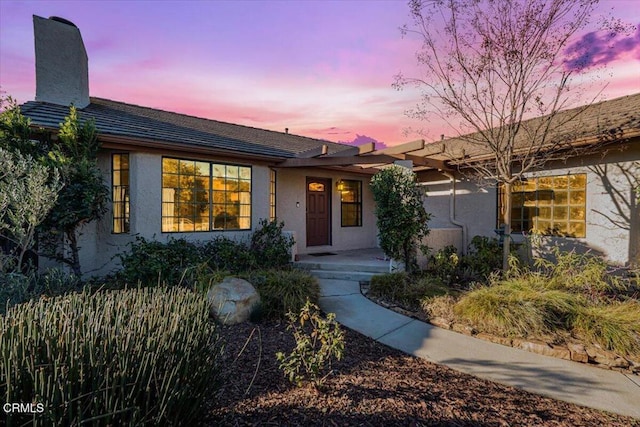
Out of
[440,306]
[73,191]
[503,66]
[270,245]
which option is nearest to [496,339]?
[440,306]

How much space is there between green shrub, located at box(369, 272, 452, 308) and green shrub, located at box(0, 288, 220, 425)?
4.24m

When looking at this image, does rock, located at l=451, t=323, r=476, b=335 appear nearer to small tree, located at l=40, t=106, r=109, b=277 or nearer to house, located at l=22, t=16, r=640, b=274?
house, located at l=22, t=16, r=640, b=274

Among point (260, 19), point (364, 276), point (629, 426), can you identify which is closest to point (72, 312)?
point (629, 426)

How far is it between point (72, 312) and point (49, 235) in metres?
5.76

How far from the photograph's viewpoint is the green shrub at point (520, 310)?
15.6 feet

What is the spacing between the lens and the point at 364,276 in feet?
26.1

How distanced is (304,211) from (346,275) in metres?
3.66

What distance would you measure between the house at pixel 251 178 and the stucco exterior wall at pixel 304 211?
0.15ft

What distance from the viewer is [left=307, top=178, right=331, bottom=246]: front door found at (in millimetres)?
11461

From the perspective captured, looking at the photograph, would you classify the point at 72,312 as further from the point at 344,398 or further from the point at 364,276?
the point at 364,276

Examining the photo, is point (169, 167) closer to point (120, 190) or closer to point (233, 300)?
point (120, 190)

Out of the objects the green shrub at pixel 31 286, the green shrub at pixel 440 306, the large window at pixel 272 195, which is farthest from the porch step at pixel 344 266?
the green shrub at pixel 31 286

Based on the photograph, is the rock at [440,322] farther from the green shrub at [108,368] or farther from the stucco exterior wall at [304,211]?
the stucco exterior wall at [304,211]

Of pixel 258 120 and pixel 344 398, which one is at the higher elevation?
pixel 258 120
